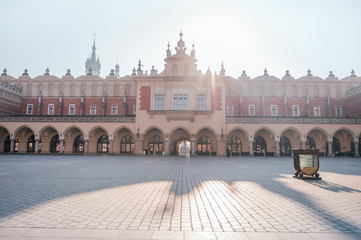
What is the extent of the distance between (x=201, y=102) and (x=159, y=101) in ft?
19.7

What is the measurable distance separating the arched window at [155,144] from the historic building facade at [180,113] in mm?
152

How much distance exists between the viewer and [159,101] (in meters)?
30.3

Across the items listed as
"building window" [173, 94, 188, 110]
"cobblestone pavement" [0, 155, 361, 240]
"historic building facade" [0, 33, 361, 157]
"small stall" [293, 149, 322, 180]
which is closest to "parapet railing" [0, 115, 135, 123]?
"historic building facade" [0, 33, 361, 157]

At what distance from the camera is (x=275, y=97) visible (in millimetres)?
35844

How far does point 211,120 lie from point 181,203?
24.2 metres

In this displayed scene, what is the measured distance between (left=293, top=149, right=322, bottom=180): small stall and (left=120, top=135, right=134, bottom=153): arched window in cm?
2688

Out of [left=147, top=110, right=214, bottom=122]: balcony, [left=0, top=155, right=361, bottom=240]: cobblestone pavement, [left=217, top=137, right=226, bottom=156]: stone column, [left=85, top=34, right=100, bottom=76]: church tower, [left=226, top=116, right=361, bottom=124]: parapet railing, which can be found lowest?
[left=0, top=155, right=361, bottom=240]: cobblestone pavement

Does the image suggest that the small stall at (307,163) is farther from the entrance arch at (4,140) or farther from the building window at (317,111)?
the entrance arch at (4,140)

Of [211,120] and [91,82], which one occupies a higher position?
[91,82]

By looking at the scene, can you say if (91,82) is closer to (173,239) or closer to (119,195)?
(119,195)

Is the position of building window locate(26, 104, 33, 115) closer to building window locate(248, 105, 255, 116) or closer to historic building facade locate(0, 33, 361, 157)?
historic building facade locate(0, 33, 361, 157)

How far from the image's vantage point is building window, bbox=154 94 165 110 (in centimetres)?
3011

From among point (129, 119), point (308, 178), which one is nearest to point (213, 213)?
point (308, 178)

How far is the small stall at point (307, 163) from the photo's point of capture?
983cm
